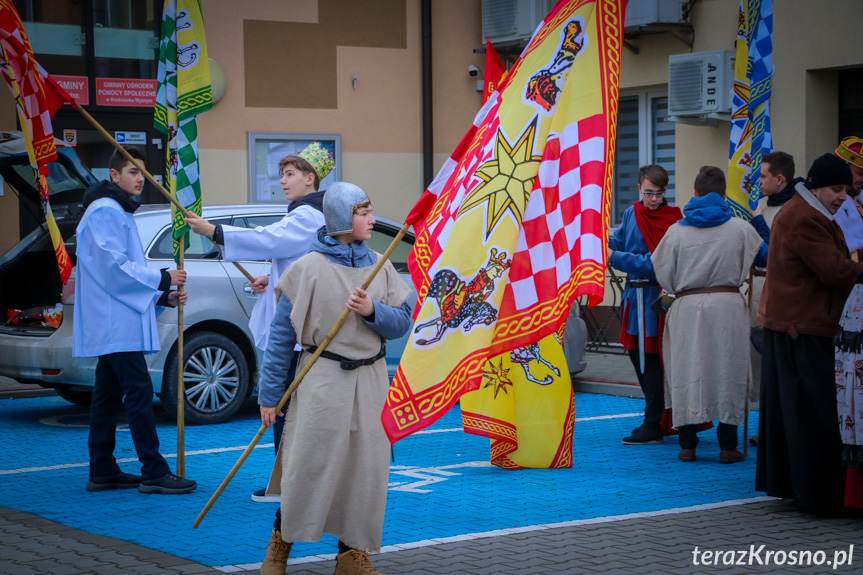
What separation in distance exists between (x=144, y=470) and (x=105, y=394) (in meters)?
0.56

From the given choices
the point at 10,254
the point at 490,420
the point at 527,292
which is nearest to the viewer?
the point at 527,292

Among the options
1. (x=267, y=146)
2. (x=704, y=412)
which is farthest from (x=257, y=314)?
(x=267, y=146)

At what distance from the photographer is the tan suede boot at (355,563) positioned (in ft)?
16.7

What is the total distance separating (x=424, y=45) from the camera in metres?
17.8

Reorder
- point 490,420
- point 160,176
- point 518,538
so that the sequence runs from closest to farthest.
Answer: point 518,538 < point 490,420 < point 160,176

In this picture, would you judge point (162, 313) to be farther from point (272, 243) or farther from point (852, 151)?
point (852, 151)

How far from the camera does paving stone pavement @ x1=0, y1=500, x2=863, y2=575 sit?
211 inches

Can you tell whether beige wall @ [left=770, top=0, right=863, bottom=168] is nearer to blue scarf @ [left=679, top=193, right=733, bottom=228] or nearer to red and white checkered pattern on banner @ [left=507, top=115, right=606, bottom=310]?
blue scarf @ [left=679, top=193, right=733, bottom=228]

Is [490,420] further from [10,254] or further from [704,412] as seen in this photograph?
[10,254]

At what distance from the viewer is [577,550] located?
18.7 ft

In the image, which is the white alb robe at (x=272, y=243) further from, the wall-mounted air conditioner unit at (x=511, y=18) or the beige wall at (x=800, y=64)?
the wall-mounted air conditioner unit at (x=511, y=18)

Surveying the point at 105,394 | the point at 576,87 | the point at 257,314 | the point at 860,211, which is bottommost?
the point at 105,394

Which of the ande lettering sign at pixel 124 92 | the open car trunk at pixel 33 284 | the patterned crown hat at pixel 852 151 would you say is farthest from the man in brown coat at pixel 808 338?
the ande lettering sign at pixel 124 92

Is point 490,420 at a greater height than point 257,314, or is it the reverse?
point 257,314
